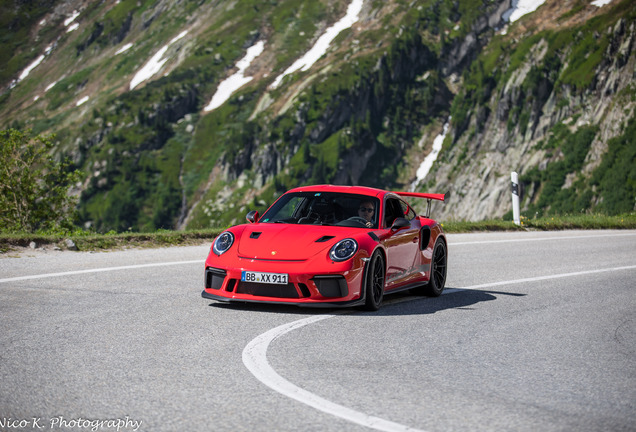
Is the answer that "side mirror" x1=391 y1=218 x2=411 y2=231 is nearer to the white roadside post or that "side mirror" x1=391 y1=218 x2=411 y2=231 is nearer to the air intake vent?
the air intake vent

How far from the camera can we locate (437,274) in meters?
9.62

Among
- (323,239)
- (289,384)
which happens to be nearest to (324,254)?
(323,239)

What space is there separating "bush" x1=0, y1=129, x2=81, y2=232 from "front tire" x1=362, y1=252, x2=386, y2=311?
1725cm

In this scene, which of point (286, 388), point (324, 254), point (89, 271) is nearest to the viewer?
point (286, 388)

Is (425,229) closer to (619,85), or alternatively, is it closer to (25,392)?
(25,392)

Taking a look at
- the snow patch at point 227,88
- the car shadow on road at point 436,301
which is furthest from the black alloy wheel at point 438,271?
the snow patch at point 227,88

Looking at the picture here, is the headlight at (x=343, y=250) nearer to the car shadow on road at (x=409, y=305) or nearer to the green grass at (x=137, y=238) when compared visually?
the car shadow on road at (x=409, y=305)

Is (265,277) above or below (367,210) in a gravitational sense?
below

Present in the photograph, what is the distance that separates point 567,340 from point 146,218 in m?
160

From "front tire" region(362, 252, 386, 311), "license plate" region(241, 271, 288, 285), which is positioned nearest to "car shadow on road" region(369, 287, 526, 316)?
"front tire" region(362, 252, 386, 311)

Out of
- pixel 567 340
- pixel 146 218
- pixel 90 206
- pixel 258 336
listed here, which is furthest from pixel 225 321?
pixel 90 206

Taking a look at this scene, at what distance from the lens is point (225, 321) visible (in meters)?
7.01

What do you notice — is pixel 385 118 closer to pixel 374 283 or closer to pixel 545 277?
pixel 545 277

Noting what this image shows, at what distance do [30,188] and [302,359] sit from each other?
21.8 m
